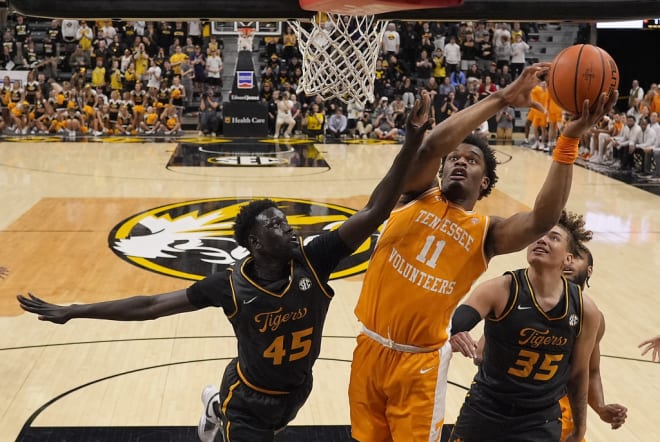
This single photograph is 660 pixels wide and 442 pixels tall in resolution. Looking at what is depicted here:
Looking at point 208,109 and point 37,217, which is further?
point 208,109

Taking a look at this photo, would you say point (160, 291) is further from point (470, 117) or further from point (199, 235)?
point (470, 117)

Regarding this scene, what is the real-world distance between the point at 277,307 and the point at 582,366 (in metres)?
1.44

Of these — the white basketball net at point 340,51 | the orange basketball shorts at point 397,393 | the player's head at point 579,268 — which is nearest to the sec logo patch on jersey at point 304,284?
the orange basketball shorts at point 397,393

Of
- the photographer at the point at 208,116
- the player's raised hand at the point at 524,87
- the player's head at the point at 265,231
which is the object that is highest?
the player's raised hand at the point at 524,87

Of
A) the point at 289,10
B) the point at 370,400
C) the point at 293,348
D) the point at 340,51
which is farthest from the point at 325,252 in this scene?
the point at 340,51

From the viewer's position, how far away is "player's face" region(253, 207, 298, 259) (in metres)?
3.69

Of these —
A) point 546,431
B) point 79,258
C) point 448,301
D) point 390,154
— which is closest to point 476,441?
point 546,431

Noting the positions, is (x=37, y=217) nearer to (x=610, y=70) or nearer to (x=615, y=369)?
(x=615, y=369)

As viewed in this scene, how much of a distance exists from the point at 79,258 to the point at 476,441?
248 inches

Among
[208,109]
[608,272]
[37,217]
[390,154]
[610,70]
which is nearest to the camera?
[610,70]

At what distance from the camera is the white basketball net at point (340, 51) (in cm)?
579

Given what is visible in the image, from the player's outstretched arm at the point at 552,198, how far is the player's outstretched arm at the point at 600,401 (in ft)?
2.20

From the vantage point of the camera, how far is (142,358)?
6281 millimetres

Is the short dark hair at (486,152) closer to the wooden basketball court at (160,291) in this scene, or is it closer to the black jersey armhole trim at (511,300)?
the black jersey armhole trim at (511,300)
